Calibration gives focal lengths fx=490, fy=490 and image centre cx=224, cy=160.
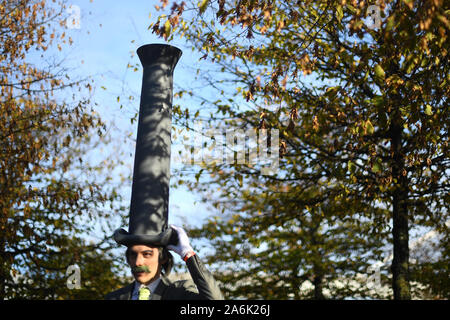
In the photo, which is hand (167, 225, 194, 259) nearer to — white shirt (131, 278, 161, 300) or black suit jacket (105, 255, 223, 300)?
black suit jacket (105, 255, 223, 300)

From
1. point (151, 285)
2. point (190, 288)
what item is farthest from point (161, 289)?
point (190, 288)

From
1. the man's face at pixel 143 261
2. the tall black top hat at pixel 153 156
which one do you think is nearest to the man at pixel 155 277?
the man's face at pixel 143 261

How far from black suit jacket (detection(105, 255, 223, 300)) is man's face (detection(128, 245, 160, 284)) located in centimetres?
15

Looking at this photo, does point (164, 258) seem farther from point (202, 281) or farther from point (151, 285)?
point (202, 281)

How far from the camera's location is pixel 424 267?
52.8 ft

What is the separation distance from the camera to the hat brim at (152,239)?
4340mm

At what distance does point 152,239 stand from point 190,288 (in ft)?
1.91

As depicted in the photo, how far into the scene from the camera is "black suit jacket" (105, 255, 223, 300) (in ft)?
13.5

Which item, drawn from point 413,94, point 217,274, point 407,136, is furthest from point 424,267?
point 413,94

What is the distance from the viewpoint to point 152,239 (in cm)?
434

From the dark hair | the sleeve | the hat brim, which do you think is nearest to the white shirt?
the dark hair
